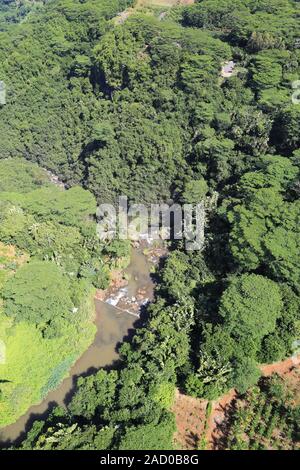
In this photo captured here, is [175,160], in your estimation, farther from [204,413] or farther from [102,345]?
[204,413]

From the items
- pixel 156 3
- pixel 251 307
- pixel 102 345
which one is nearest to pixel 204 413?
pixel 251 307

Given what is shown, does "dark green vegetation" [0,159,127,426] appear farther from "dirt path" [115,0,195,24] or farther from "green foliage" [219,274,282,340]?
"dirt path" [115,0,195,24]

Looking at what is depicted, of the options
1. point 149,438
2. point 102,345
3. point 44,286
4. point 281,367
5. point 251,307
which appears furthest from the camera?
point 102,345

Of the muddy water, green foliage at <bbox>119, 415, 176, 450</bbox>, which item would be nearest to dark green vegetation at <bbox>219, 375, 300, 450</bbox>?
green foliage at <bbox>119, 415, 176, 450</bbox>

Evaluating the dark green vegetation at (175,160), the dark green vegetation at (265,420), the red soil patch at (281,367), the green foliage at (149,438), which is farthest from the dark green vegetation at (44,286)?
the red soil patch at (281,367)

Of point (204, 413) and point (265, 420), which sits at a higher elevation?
point (265, 420)

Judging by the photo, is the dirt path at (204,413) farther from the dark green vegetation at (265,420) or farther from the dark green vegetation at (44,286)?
the dark green vegetation at (44,286)

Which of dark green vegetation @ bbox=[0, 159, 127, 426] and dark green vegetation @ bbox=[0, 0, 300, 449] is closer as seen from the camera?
dark green vegetation @ bbox=[0, 0, 300, 449]
